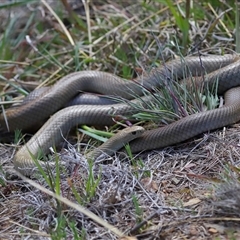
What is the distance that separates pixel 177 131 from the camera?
13.0 feet

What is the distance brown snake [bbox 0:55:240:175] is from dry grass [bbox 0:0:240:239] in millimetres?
102

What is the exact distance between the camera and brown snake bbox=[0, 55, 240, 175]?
4.00 metres

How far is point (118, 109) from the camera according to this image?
4590mm

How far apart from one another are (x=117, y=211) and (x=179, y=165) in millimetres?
709

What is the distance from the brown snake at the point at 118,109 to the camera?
13.1ft

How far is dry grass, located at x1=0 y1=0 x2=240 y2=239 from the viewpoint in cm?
306

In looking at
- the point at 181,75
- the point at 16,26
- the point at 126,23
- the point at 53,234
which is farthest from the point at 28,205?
the point at 16,26

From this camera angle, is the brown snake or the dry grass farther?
the brown snake

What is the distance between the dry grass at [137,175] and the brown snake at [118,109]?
102 millimetres

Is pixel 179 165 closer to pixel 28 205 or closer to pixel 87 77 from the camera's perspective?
pixel 28 205

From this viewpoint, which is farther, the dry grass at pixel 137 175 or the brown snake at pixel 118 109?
the brown snake at pixel 118 109

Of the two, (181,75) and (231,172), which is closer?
(231,172)

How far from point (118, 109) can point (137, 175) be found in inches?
43.4

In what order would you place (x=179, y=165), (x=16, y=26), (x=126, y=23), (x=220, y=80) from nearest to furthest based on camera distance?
(x=179, y=165) < (x=220, y=80) < (x=126, y=23) < (x=16, y=26)
